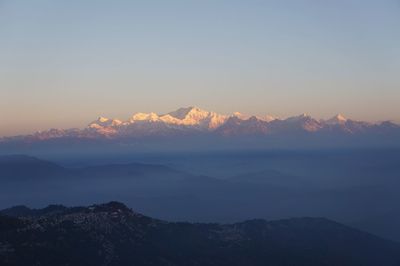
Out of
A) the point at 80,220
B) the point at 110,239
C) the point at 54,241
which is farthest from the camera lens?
the point at 80,220

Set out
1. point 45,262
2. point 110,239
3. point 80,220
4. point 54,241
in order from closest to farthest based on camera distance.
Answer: point 45,262
point 54,241
point 110,239
point 80,220

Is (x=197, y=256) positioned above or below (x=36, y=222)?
below

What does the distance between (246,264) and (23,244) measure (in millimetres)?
77129

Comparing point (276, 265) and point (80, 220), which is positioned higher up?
point (80, 220)

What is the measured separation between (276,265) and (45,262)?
83.0m

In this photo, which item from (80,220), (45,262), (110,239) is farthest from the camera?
(80,220)

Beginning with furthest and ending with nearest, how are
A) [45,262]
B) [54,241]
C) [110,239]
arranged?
[110,239] < [54,241] < [45,262]

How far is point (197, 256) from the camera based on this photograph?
193125 mm

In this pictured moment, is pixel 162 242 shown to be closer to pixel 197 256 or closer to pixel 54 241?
pixel 197 256

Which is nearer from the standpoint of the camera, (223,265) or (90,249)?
(90,249)

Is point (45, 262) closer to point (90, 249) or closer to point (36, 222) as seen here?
point (90, 249)

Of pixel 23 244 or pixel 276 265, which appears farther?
pixel 276 265

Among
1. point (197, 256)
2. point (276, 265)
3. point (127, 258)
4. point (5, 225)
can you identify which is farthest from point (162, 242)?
point (5, 225)

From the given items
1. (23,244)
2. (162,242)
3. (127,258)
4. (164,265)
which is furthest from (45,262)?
(162,242)
